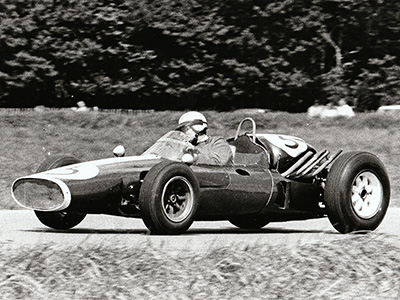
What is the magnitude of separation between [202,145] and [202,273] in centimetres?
411

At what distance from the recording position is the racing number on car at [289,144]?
1238 cm

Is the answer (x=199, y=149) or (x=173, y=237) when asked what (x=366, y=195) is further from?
(x=173, y=237)

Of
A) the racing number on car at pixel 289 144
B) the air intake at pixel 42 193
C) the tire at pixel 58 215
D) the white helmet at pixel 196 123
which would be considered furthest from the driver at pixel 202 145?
the air intake at pixel 42 193

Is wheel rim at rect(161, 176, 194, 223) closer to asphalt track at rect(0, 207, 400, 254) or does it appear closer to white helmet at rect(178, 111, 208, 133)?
asphalt track at rect(0, 207, 400, 254)

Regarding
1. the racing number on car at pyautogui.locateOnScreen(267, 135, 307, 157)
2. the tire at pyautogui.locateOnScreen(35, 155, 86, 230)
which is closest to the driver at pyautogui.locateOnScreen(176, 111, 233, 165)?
the racing number on car at pyautogui.locateOnScreen(267, 135, 307, 157)

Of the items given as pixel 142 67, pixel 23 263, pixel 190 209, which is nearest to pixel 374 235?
pixel 190 209

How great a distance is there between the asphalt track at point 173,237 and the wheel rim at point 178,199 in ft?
0.67

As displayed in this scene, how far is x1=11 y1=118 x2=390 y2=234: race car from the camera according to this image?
1115cm

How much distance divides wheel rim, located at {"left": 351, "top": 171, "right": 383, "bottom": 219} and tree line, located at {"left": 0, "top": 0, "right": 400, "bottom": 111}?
12.6 meters

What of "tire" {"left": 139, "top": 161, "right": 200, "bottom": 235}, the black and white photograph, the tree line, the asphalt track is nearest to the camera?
the black and white photograph

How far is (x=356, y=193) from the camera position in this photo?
12.1m

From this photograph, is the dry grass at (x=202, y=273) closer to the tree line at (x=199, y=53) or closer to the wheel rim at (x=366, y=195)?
the wheel rim at (x=366, y=195)

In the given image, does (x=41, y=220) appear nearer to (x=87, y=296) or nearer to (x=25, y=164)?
(x=87, y=296)

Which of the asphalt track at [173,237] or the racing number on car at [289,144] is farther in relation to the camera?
the racing number on car at [289,144]
